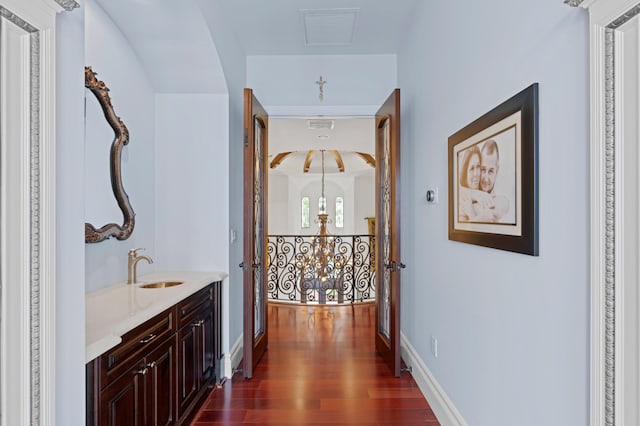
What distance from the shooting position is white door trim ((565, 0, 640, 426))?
1088mm

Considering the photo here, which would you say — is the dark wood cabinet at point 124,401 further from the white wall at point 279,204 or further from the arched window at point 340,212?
the arched window at point 340,212

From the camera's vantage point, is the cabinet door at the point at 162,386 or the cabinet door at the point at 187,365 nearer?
the cabinet door at the point at 162,386

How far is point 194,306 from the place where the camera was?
2.65 m

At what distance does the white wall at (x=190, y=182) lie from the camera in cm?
333

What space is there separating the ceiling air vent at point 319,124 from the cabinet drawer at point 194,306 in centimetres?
324

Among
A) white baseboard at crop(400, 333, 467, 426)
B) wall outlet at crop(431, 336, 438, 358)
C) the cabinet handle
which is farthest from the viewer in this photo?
wall outlet at crop(431, 336, 438, 358)

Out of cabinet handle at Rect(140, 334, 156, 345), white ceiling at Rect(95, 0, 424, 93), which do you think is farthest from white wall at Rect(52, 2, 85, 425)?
white ceiling at Rect(95, 0, 424, 93)

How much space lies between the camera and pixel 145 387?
1925 mm

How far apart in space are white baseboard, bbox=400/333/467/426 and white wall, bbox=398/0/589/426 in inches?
3.0

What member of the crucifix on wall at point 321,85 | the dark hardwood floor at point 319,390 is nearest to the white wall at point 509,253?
the dark hardwood floor at point 319,390

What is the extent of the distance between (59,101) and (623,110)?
1.61 m

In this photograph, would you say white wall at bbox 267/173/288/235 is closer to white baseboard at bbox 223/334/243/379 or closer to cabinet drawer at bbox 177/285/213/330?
white baseboard at bbox 223/334/243/379

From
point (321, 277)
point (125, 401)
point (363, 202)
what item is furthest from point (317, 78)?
point (363, 202)

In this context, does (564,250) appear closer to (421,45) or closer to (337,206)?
(421,45)
